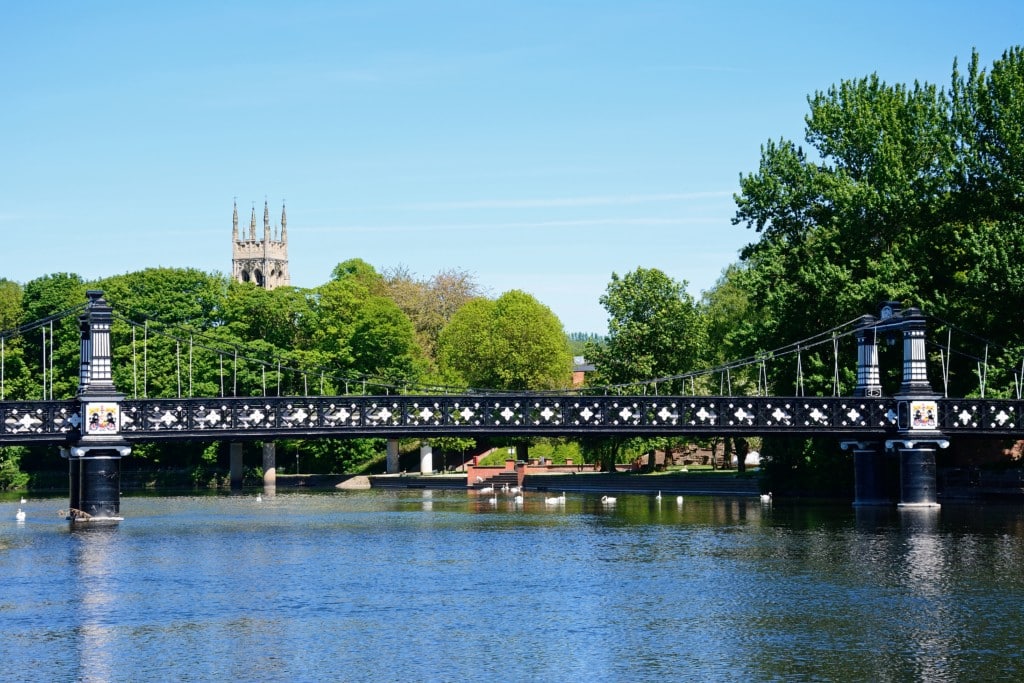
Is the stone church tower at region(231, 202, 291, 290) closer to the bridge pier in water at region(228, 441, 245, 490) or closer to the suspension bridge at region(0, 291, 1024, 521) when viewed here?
the bridge pier in water at region(228, 441, 245, 490)

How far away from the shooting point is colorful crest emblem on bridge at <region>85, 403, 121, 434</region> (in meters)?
56.3

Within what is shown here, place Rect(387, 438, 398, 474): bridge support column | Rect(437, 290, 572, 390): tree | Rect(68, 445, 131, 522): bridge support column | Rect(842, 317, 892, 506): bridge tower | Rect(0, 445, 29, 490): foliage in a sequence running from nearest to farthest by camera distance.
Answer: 1. Rect(68, 445, 131, 522): bridge support column
2. Rect(842, 317, 892, 506): bridge tower
3. Rect(0, 445, 29, 490): foliage
4. Rect(437, 290, 572, 390): tree
5. Rect(387, 438, 398, 474): bridge support column

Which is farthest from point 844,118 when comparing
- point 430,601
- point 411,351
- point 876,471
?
point 411,351

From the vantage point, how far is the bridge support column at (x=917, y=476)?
6191 centimetres

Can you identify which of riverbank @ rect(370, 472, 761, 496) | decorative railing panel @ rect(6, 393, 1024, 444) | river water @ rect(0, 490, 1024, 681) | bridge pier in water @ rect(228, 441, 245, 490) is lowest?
river water @ rect(0, 490, 1024, 681)

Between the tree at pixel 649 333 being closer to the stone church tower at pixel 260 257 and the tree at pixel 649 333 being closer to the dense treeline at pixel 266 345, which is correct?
the dense treeline at pixel 266 345

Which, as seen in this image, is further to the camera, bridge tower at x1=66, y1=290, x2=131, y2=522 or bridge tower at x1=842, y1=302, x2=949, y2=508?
bridge tower at x1=842, y1=302, x2=949, y2=508

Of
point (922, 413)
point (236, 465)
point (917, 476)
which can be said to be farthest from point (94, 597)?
point (236, 465)

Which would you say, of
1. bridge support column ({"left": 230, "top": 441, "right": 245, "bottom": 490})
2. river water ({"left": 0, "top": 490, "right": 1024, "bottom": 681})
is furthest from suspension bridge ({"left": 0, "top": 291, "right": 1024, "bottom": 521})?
bridge support column ({"left": 230, "top": 441, "right": 245, "bottom": 490})

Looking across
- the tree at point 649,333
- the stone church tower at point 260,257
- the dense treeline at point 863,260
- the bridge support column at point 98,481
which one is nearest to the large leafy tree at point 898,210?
the dense treeline at point 863,260

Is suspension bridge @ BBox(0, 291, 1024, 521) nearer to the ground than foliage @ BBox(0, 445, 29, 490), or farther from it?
farther from it

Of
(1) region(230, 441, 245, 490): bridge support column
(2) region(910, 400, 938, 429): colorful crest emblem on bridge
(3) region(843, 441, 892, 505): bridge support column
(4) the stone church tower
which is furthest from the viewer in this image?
(4) the stone church tower

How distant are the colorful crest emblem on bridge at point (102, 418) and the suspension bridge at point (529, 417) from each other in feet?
0.11

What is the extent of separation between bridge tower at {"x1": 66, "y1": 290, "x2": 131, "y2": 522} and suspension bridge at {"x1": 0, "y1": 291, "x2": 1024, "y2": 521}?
5 cm
